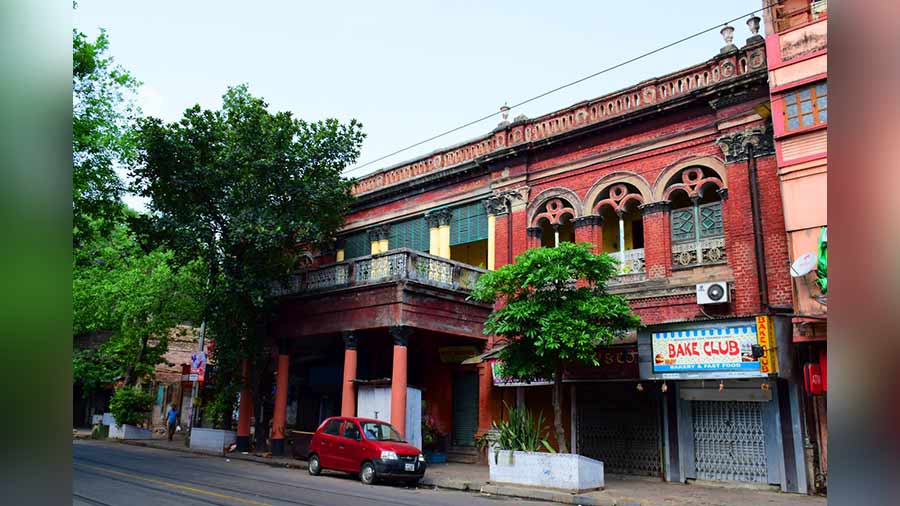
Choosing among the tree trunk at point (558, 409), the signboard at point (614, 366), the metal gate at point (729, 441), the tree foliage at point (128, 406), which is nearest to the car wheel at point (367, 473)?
the tree trunk at point (558, 409)

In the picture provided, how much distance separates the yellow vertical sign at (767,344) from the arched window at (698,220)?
9.97 feet

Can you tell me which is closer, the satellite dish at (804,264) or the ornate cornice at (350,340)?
the satellite dish at (804,264)

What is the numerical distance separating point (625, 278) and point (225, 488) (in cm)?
1233

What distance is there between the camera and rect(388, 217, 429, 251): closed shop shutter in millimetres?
24672

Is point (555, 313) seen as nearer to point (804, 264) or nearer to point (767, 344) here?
point (767, 344)

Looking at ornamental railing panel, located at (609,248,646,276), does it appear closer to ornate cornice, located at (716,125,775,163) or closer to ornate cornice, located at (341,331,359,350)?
ornate cornice, located at (716,125,775,163)

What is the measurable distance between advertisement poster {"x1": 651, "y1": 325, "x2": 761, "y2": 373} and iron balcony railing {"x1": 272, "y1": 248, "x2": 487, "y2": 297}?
6.82 metres

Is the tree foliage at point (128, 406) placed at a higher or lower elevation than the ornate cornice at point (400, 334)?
lower

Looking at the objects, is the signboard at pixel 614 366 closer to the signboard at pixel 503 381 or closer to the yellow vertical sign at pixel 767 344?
the signboard at pixel 503 381

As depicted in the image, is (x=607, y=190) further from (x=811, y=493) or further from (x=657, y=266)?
(x=811, y=493)

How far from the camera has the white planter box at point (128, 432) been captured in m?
31.3

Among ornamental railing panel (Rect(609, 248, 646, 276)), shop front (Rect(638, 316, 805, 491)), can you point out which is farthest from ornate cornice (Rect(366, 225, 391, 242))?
shop front (Rect(638, 316, 805, 491))
